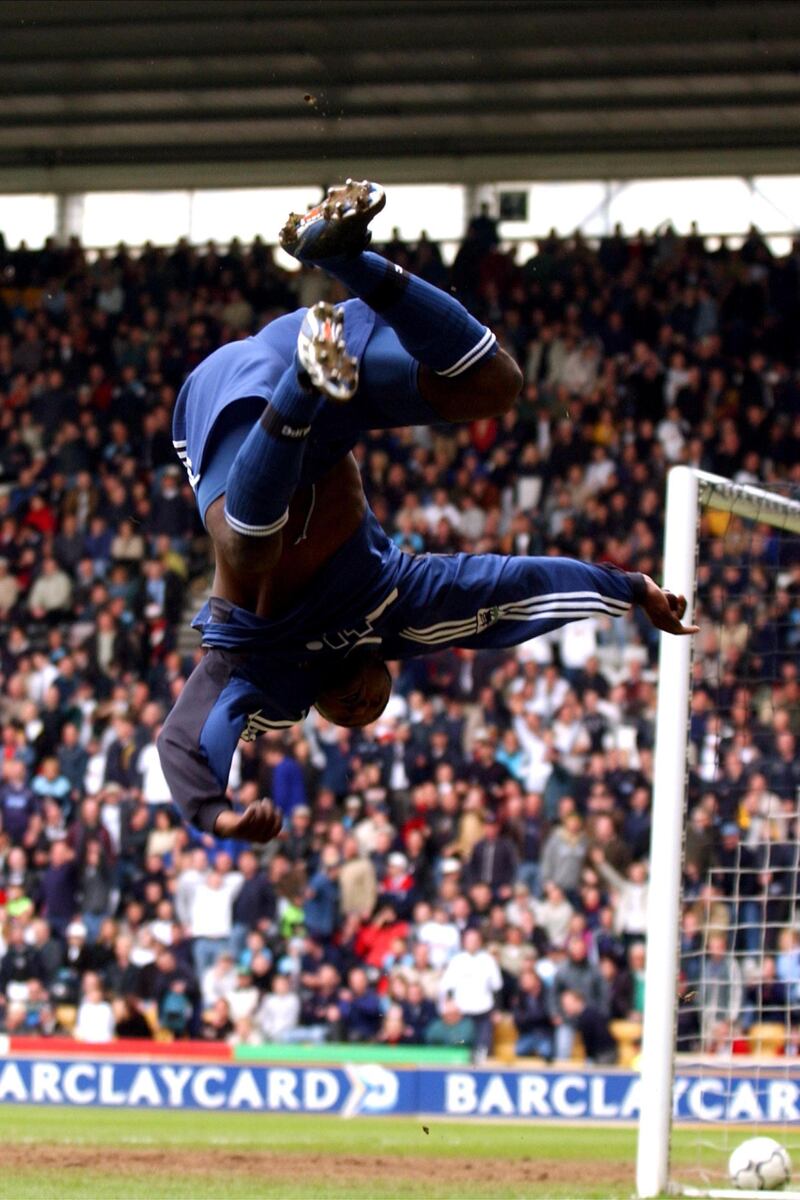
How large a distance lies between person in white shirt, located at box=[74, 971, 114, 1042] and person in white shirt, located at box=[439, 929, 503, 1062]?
2.48 metres

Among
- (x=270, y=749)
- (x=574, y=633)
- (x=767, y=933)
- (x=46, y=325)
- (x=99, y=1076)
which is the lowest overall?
(x=99, y=1076)

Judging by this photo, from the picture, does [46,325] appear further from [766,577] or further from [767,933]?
[767,933]

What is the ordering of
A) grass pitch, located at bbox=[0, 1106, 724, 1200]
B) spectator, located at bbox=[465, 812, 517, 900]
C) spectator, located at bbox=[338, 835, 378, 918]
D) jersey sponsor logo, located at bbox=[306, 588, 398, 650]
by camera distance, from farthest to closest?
spectator, located at bbox=[338, 835, 378, 918], spectator, located at bbox=[465, 812, 517, 900], grass pitch, located at bbox=[0, 1106, 724, 1200], jersey sponsor logo, located at bbox=[306, 588, 398, 650]

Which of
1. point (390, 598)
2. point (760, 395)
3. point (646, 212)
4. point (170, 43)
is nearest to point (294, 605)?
point (390, 598)

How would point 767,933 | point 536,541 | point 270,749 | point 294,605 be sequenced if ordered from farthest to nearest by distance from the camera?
point 536,541 → point 270,749 → point 767,933 → point 294,605

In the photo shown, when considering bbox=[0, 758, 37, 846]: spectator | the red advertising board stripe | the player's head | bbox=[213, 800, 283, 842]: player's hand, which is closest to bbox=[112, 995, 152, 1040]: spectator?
the red advertising board stripe

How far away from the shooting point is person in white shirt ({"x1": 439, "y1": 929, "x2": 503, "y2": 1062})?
43.9 ft

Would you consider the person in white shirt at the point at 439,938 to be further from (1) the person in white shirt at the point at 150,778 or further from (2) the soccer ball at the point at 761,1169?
(2) the soccer ball at the point at 761,1169

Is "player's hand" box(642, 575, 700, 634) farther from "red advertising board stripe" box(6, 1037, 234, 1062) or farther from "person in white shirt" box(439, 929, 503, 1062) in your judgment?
"red advertising board stripe" box(6, 1037, 234, 1062)

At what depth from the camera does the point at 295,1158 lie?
1126 cm

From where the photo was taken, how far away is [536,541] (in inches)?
665

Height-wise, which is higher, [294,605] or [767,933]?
[294,605]

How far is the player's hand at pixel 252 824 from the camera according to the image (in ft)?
17.9

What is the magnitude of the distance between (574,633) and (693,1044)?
375cm
